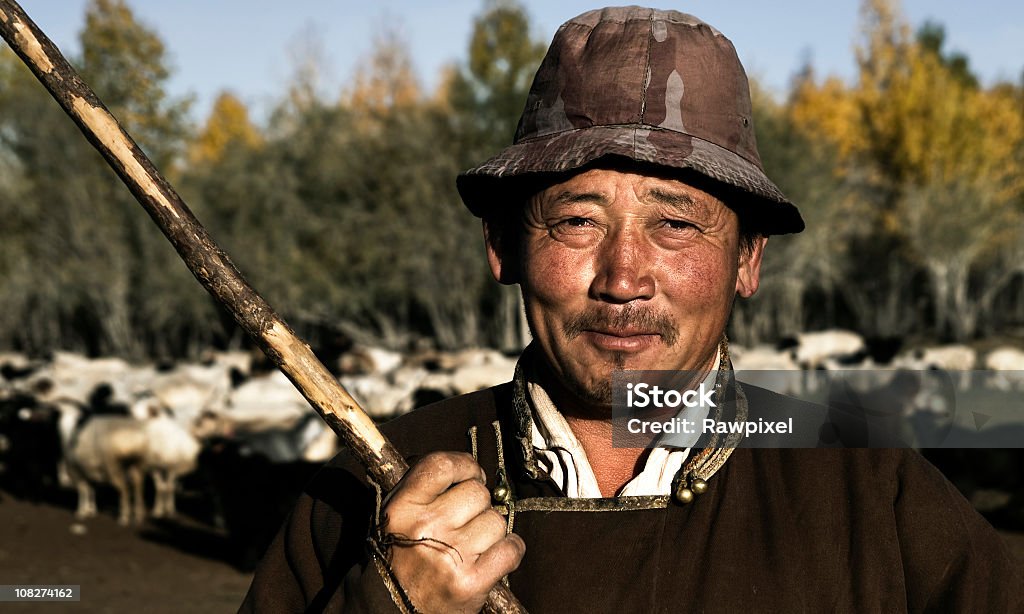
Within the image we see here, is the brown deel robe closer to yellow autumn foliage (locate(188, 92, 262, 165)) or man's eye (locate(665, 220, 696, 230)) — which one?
man's eye (locate(665, 220, 696, 230))

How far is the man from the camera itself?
1992 mm

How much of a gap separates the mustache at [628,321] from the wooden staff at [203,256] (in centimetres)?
48

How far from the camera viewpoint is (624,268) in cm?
207

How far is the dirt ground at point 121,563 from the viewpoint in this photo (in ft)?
32.6

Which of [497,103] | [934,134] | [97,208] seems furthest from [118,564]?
[934,134]

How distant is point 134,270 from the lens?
36594mm

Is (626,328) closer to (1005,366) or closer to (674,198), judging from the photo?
(674,198)

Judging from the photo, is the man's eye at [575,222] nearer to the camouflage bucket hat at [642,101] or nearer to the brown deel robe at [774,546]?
the camouflage bucket hat at [642,101]

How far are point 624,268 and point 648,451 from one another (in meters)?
0.38

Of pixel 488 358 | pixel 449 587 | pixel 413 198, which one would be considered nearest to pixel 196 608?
pixel 449 587

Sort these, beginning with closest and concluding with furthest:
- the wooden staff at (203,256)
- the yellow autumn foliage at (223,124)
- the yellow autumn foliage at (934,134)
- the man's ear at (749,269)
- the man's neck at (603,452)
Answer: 1. the wooden staff at (203,256)
2. the man's neck at (603,452)
3. the man's ear at (749,269)
4. the yellow autumn foliage at (934,134)
5. the yellow autumn foliage at (223,124)

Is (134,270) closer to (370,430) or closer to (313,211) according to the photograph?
(313,211)

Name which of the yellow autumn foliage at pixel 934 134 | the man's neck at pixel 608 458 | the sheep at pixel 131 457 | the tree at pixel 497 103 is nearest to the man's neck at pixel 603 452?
the man's neck at pixel 608 458

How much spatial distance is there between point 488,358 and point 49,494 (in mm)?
7704
